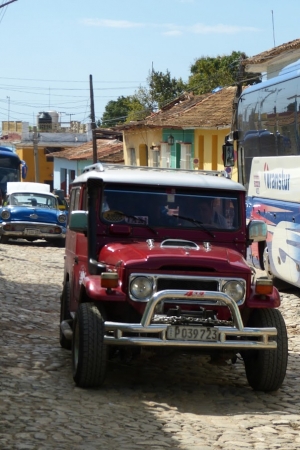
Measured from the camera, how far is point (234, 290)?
27.4ft

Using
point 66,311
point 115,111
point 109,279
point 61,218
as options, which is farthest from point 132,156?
point 115,111

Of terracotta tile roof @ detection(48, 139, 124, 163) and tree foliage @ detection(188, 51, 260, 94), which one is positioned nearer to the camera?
terracotta tile roof @ detection(48, 139, 124, 163)

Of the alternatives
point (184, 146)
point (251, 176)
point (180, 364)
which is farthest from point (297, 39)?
point (180, 364)

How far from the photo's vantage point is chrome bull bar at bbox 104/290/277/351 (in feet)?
26.2

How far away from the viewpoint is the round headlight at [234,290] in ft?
27.3

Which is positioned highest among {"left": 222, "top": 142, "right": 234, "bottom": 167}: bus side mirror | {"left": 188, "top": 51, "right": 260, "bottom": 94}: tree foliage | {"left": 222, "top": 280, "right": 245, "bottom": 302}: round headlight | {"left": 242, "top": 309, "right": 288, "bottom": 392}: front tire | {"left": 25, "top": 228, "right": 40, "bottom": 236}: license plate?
{"left": 188, "top": 51, "right": 260, "bottom": 94}: tree foliage

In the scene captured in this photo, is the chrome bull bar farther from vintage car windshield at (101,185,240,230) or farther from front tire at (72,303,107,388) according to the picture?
vintage car windshield at (101,185,240,230)

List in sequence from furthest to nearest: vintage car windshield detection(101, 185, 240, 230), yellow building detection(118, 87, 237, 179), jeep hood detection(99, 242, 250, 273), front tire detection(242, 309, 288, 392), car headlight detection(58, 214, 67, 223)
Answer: yellow building detection(118, 87, 237, 179), car headlight detection(58, 214, 67, 223), vintage car windshield detection(101, 185, 240, 230), front tire detection(242, 309, 288, 392), jeep hood detection(99, 242, 250, 273)

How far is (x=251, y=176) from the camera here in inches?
747

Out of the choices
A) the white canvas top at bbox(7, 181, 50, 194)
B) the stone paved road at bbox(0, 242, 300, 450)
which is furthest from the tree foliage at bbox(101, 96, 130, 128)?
the stone paved road at bbox(0, 242, 300, 450)

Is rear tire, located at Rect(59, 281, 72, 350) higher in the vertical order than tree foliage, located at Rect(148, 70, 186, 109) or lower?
lower

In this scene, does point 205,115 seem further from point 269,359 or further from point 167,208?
point 269,359

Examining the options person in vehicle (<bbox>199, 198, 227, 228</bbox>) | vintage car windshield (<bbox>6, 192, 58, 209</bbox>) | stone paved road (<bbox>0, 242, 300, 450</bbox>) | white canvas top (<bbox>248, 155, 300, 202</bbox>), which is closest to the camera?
stone paved road (<bbox>0, 242, 300, 450</bbox>)

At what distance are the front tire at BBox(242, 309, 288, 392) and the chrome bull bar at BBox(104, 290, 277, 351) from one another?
0.19 m
